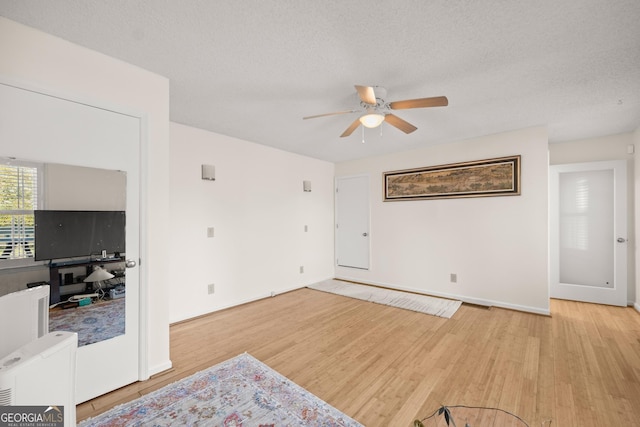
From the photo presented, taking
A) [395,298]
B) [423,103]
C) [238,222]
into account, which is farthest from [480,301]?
[238,222]

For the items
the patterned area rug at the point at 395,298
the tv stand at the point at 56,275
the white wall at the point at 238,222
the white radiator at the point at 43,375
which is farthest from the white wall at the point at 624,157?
the tv stand at the point at 56,275

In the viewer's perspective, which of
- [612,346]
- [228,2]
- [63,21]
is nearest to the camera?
[228,2]

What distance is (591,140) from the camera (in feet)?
13.1

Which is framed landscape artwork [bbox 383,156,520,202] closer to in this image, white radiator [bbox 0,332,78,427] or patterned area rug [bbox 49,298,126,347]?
patterned area rug [bbox 49,298,126,347]

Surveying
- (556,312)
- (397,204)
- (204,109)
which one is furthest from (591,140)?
(204,109)

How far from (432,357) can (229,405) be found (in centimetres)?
183

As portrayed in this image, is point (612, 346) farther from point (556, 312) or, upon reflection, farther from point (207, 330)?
point (207, 330)

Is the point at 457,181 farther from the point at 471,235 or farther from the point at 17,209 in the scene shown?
the point at 17,209

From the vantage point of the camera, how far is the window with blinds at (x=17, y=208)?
5.39 feet

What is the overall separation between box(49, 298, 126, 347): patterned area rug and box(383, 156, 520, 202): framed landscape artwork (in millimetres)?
4229

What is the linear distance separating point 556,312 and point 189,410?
14.9 ft

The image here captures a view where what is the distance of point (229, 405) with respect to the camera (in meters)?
1.85

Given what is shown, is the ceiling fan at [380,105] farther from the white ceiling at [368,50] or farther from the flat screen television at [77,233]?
the flat screen television at [77,233]

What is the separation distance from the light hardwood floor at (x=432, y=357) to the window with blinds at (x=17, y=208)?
117 centimetres
